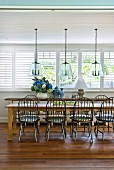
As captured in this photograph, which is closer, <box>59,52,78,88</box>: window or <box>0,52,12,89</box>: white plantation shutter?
<box>0,52,12,89</box>: white plantation shutter

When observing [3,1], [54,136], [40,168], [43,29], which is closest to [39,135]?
[54,136]

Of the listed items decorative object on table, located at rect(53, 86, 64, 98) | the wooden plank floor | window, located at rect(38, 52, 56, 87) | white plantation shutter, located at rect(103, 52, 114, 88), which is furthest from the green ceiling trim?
white plantation shutter, located at rect(103, 52, 114, 88)

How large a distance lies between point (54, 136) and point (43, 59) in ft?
9.48

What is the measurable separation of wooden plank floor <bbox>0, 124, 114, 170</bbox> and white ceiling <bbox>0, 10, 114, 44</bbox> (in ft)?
7.85

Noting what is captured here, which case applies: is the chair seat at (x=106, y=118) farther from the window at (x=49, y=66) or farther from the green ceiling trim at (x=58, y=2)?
the green ceiling trim at (x=58, y=2)

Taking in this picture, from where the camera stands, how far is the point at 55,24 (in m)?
4.95

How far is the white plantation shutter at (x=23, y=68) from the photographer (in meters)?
7.56

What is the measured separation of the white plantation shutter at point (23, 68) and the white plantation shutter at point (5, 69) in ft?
0.71

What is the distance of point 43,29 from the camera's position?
5414 millimetres

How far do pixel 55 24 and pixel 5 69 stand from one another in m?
3.16

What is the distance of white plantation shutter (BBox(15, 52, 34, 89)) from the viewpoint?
756 cm

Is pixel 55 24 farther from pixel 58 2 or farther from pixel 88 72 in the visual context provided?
pixel 88 72

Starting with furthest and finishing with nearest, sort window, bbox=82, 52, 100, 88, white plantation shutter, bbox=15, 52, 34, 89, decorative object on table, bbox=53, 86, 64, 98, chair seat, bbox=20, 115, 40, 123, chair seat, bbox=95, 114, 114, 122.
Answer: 1. window, bbox=82, 52, 100, 88
2. white plantation shutter, bbox=15, 52, 34, 89
3. decorative object on table, bbox=53, 86, 64, 98
4. chair seat, bbox=95, 114, 114, 122
5. chair seat, bbox=20, 115, 40, 123

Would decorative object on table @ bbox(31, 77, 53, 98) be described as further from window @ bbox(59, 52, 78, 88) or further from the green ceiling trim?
the green ceiling trim
